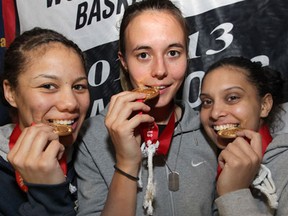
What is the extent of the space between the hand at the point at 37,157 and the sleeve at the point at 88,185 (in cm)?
20

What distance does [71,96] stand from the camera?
1180 millimetres

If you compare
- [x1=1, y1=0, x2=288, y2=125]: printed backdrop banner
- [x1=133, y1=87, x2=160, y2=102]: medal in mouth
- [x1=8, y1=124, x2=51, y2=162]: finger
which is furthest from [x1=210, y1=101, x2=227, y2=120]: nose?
[x1=8, y1=124, x2=51, y2=162]: finger

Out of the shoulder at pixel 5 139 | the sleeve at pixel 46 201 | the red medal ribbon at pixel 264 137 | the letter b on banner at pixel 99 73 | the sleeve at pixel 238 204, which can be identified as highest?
the letter b on banner at pixel 99 73

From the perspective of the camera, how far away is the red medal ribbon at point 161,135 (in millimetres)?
1229

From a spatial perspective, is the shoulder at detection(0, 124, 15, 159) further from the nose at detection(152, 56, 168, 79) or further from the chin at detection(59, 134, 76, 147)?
the nose at detection(152, 56, 168, 79)

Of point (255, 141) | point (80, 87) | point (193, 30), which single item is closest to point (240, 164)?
point (255, 141)

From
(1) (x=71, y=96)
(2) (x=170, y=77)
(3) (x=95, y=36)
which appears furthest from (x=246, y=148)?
(3) (x=95, y=36)

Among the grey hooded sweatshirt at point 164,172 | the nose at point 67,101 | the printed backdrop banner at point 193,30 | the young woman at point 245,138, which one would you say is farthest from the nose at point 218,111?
the nose at point 67,101

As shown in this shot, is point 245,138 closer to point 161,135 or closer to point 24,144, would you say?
point 161,135

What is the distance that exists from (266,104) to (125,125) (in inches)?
23.7

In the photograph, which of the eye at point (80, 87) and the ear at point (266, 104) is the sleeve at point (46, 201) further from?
the ear at point (266, 104)

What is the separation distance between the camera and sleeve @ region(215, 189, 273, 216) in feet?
3.59

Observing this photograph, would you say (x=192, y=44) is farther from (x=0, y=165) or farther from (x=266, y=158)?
(x=0, y=165)

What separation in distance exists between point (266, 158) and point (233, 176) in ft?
0.71
